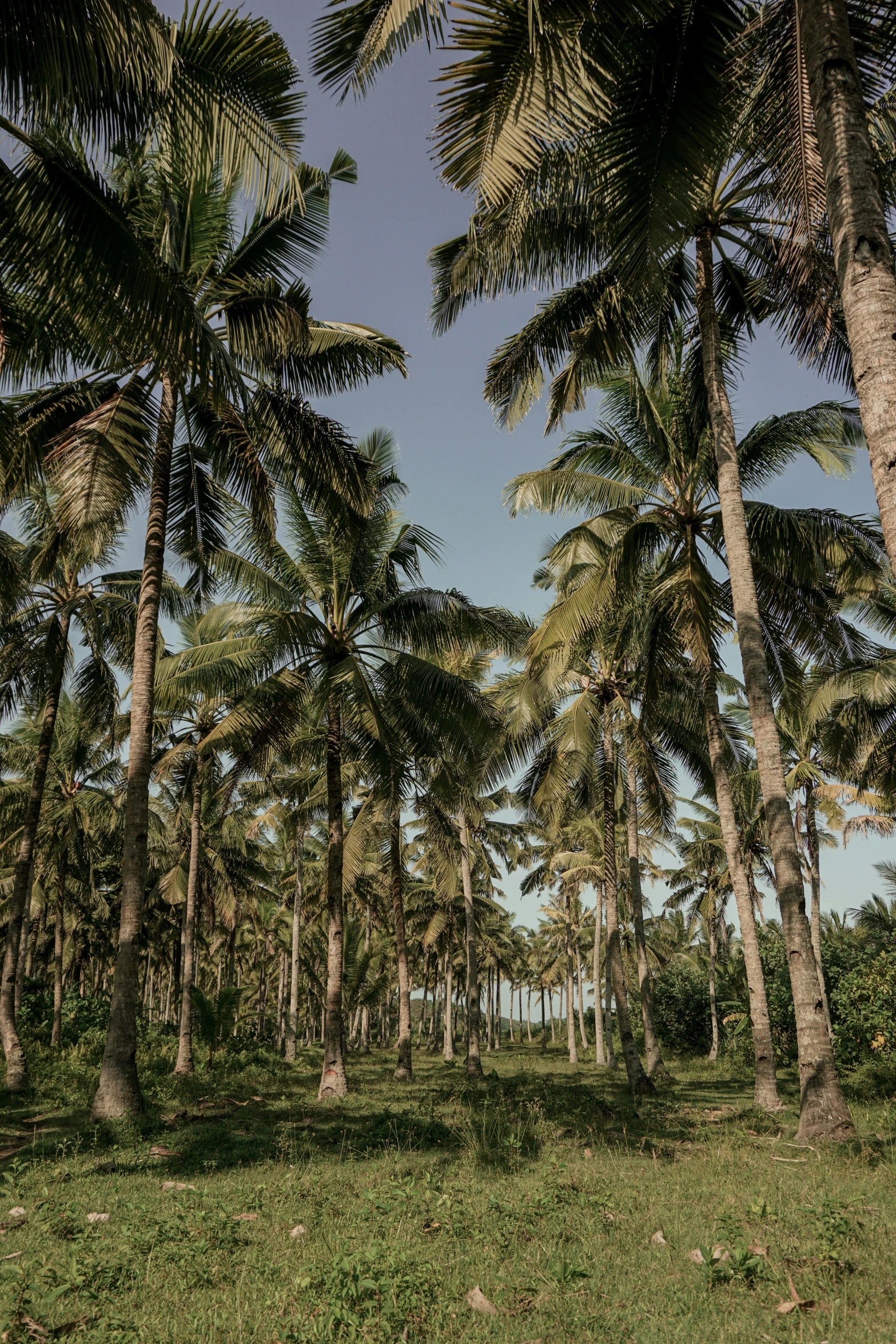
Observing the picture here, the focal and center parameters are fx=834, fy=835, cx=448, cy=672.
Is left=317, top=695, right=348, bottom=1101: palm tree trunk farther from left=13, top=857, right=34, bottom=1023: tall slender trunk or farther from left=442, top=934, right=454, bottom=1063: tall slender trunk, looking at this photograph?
left=442, top=934, right=454, bottom=1063: tall slender trunk

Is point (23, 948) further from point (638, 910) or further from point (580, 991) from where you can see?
point (580, 991)

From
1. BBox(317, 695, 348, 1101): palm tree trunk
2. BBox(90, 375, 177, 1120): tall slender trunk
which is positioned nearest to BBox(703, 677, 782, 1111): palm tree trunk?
BBox(317, 695, 348, 1101): palm tree trunk

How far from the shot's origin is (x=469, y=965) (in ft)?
74.3

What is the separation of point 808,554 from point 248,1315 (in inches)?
474

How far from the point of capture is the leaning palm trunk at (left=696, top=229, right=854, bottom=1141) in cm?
890

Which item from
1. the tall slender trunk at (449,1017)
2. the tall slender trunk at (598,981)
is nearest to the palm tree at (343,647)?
the tall slender trunk at (598,981)

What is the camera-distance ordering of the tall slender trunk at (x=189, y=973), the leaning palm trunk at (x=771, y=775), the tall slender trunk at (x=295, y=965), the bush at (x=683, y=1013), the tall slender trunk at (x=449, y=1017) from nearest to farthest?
1. the leaning palm trunk at (x=771, y=775)
2. the tall slender trunk at (x=189, y=973)
3. the tall slender trunk at (x=295, y=965)
4. the bush at (x=683, y=1013)
5. the tall slender trunk at (x=449, y=1017)

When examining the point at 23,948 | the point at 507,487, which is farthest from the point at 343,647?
the point at 23,948

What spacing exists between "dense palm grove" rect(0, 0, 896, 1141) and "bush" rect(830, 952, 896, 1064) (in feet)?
0.31

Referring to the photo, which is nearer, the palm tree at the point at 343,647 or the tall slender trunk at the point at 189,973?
the palm tree at the point at 343,647

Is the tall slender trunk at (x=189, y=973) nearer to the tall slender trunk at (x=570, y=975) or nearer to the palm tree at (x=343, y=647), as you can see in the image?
the palm tree at (x=343, y=647)

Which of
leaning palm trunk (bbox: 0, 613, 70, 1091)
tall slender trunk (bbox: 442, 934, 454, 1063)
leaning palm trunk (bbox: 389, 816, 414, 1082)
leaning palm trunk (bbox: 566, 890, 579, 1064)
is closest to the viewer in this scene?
leaning palm trunk (bbox: 0, 613, 70, 1091)

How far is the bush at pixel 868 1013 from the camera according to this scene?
63.9 ft

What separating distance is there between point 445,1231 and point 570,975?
42734mm
